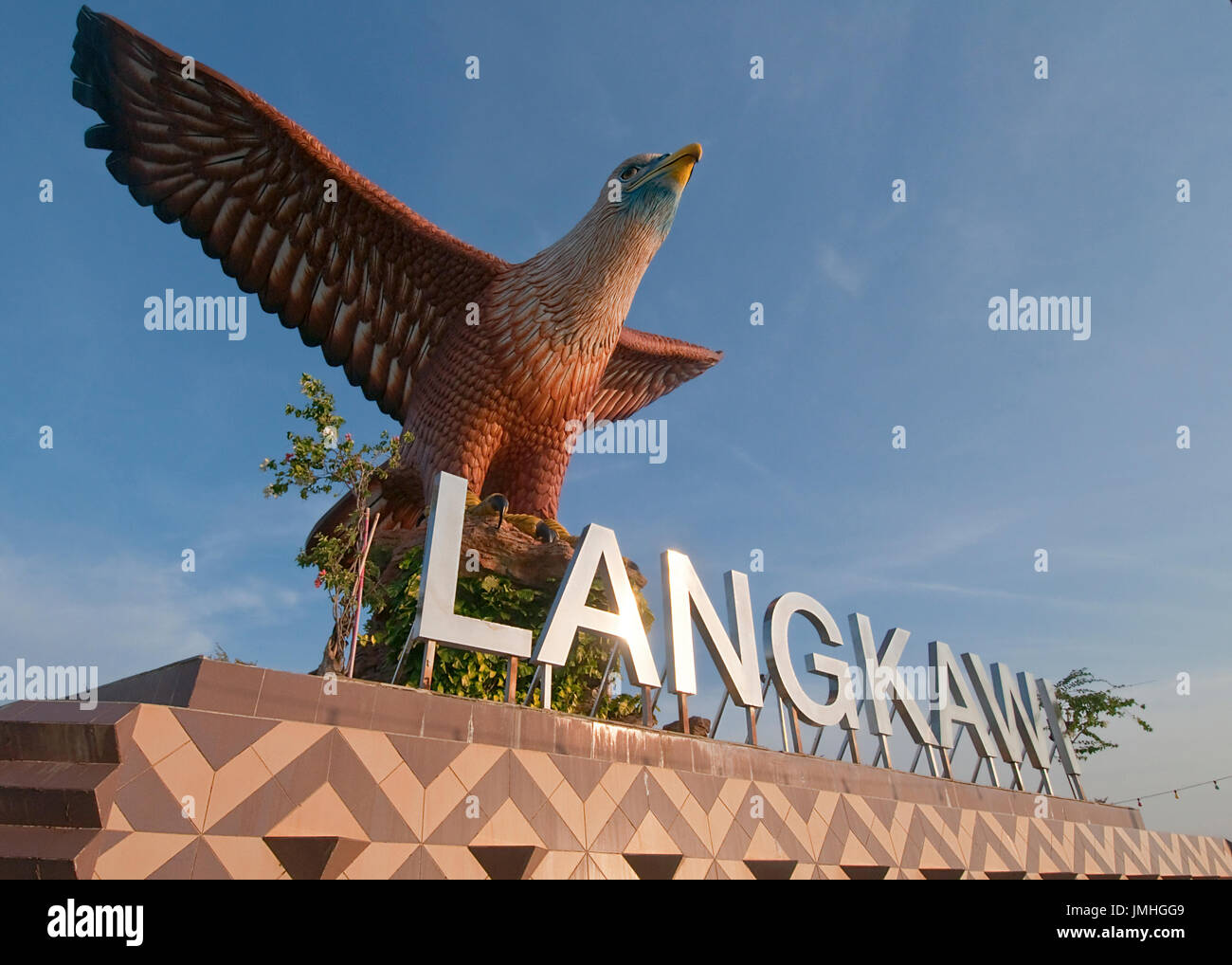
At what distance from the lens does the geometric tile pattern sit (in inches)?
182

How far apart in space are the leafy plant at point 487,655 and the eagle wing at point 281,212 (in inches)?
127

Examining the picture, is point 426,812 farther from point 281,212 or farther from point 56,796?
point 281,212

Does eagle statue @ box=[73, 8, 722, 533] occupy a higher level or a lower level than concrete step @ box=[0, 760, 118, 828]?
higher

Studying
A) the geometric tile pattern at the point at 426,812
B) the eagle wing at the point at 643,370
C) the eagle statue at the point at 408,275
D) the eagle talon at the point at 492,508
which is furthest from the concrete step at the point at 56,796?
the eagle wing at the point at 643,370

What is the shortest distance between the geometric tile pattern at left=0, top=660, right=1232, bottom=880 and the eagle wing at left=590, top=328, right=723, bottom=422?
8447 millimetres

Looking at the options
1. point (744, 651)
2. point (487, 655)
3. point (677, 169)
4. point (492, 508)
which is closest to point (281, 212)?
point (492, 508)

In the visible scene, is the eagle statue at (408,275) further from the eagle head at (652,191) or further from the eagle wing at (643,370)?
the eagle wing at (643,370)

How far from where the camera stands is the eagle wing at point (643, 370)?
591 inches

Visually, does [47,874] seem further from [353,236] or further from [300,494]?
[353,236]

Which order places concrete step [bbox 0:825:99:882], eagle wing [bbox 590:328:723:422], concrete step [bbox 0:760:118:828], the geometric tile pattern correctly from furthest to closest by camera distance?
1. eagle wing [bbox 590:328:723:422]
2. the geometric tile pattern
3. concrete step [bbox 0:760:118:828]
4. concrete step [bbox 0:825:99:882]

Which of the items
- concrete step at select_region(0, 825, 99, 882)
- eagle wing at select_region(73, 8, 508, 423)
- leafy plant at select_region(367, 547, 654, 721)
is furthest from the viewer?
leafy plant at select_region(367, 547, 654, 721)

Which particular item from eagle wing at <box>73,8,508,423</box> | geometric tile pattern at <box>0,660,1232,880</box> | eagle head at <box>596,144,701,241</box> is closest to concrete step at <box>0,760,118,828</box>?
geometric tile pattern at <box>0,660,1232,880</box>

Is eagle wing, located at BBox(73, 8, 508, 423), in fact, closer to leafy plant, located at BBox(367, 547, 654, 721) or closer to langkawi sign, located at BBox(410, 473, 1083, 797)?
leafy plant, located at BBox(367, 547, 654, 721)
